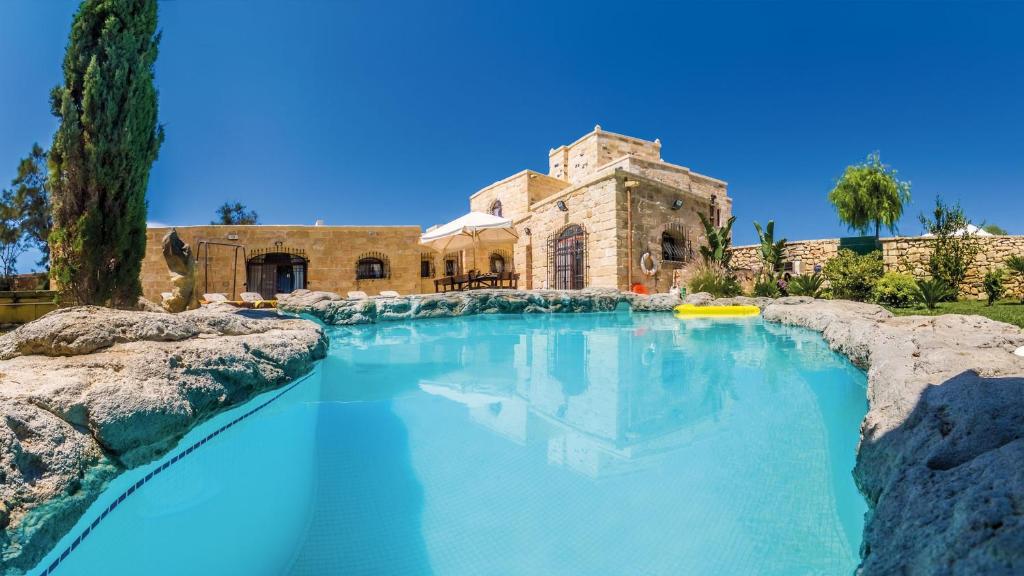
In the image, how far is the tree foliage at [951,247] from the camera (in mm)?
11164

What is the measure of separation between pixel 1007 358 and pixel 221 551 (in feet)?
12.1

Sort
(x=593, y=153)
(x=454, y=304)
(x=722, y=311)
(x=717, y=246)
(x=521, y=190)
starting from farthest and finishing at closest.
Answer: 1. (x=521, y=190)
2. (x=593, y=153)
3. (x=717, y=246)
4. (x=454, y=304)
5. (x=722, y=311)

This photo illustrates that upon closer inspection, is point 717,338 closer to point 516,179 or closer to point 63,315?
point 63,315

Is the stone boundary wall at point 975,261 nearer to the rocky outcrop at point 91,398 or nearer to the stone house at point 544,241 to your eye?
the stone house at point 544,241

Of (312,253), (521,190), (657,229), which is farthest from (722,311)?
(312,253)

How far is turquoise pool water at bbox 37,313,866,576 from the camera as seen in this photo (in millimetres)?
1562

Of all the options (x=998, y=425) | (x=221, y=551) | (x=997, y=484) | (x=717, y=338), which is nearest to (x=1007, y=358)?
(x=998, y=425)

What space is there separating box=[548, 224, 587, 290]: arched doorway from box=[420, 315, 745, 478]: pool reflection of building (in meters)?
8.30

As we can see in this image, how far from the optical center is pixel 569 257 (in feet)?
47.9

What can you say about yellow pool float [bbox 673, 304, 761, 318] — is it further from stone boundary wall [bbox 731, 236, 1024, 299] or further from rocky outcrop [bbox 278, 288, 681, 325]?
stone boundary wall [bbox 731, 236, 1024, 299]

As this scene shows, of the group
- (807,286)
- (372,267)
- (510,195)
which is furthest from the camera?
(510,195)

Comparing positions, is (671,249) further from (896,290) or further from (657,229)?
(896,290)

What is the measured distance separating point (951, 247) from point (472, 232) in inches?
549

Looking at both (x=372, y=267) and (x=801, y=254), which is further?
(x=372, y=267)
